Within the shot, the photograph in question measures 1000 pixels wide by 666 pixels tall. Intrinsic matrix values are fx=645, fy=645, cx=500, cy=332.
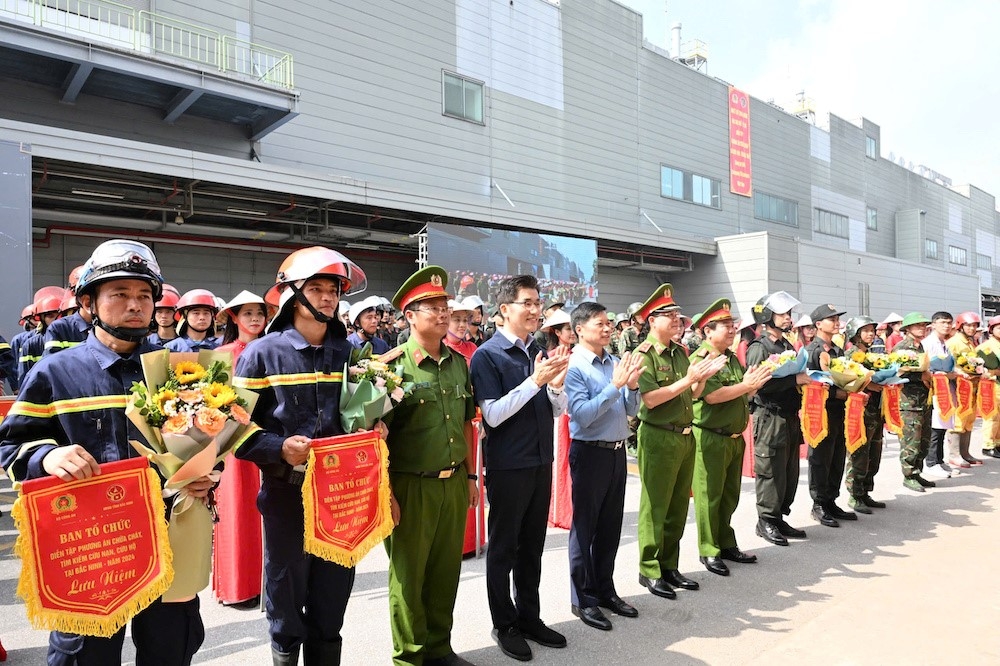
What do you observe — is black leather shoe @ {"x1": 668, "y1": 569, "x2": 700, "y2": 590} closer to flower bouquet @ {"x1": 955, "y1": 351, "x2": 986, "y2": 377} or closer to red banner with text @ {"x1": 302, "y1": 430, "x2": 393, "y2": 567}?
red banner with text @ {"x1": 302, "y1": 430, "x2": 393, "y2": 567}

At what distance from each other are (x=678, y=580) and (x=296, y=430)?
3.22 meters

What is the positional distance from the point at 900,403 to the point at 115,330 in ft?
28.7

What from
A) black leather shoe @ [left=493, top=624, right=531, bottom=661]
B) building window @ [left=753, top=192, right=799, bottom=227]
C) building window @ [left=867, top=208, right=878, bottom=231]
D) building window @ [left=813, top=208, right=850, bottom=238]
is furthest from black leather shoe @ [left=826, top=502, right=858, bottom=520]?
building window @ [left=867, top=208, right=878, bottom=231]

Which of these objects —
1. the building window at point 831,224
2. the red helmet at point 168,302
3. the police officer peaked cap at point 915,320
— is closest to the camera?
the red helmet at point 168,302

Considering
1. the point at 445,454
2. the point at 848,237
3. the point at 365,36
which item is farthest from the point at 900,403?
the point at 848,237

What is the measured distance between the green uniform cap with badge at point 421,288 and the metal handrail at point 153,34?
432 inches

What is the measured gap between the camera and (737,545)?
18.3 feet

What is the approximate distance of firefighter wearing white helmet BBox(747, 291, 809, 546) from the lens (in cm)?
594

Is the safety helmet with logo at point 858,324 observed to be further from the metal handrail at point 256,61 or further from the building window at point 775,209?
the building window at point 775,209

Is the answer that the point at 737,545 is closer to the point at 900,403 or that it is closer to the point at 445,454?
the point at 445,454

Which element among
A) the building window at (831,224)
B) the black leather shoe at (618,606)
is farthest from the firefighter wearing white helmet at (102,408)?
the building window at (831,224)

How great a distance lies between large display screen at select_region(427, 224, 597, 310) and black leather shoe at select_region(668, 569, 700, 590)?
28.5ft

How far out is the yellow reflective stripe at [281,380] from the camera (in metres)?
2.92

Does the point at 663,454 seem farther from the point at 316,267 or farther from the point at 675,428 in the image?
the point at 316,267
